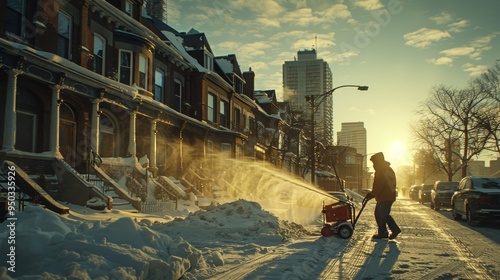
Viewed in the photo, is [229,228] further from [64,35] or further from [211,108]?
[211,108]

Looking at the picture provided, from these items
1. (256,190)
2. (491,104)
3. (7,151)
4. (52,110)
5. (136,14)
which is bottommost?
(256,190)

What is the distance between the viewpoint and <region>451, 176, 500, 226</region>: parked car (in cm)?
1393

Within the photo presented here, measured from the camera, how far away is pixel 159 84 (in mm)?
22938

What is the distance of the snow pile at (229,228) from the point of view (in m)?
8.91

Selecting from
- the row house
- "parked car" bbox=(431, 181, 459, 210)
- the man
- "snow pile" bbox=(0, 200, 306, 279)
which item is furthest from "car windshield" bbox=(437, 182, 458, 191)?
"snow pile" bbox=(0, 200, 306, 279)

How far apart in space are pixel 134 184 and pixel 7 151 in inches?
194

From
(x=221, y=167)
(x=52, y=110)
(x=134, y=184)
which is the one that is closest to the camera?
(x=52, y=110)

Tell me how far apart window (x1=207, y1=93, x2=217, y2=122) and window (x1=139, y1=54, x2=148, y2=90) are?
875 cm

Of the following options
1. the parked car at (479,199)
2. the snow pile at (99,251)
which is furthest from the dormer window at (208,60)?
the snow pile at (99,251)

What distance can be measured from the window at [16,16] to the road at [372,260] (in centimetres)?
1120

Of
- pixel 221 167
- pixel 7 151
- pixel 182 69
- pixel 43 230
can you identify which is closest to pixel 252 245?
pixel 43 230

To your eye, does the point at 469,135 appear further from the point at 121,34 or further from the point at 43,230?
the point at 43,230

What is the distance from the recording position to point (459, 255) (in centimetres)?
764

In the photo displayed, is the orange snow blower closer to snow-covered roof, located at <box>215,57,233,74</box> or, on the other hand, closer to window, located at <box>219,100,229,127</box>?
window, located at <box>219,100,229,127</box>
